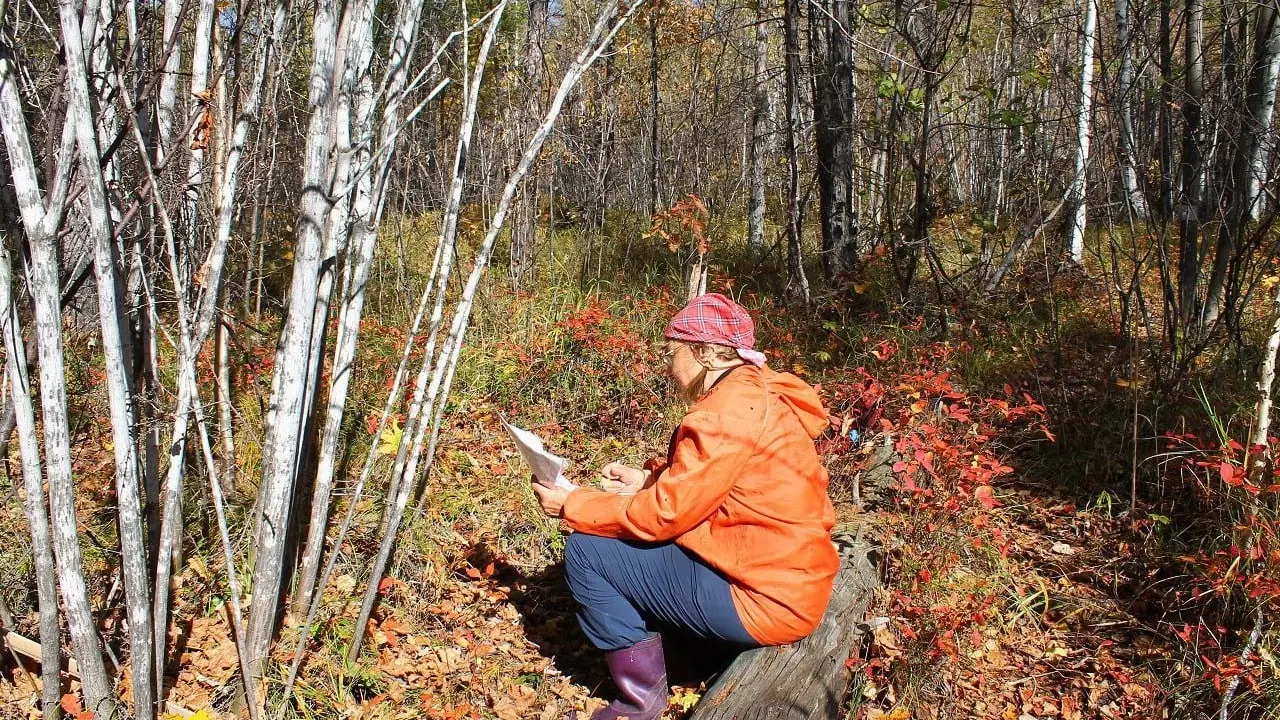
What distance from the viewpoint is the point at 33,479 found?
1951 millimetres

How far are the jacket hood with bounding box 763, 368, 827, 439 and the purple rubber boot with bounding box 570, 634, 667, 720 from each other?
0.87m

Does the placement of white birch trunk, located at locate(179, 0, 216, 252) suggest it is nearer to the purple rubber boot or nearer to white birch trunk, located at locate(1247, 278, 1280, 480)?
the purple rubber boot

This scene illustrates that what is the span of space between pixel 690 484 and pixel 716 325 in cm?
50

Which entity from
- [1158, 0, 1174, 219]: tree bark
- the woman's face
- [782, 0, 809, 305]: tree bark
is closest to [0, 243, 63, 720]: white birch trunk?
the woman's face

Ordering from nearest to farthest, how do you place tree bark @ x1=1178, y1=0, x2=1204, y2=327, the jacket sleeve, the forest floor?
the jacket sleeve → the forest floor → tree bark @ x1=1178, y1=0, x2=1204, y2=327

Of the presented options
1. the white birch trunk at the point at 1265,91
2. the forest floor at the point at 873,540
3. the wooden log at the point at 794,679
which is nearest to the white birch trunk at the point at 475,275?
the forest floor at the point at 873,540

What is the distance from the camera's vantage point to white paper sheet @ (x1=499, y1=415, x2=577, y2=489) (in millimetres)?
2410

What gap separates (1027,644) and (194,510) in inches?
136

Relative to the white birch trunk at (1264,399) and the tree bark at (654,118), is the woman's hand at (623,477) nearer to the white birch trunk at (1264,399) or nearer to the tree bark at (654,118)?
the white birch trunk at (1264,399)

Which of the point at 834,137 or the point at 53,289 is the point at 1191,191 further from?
the point at 53,289

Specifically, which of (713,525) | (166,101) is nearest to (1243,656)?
(713,525)

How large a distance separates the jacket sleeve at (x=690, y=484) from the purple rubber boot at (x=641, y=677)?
408 millimetres

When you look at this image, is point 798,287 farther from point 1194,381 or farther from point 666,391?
point 1194,381

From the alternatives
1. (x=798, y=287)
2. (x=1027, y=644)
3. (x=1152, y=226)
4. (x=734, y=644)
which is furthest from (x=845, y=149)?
(x=734, y=644)
